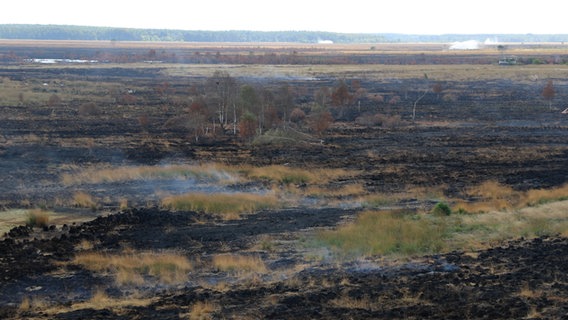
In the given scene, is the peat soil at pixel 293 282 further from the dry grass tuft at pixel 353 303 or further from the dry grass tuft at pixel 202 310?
the dry grass tuft at pixel 202 310

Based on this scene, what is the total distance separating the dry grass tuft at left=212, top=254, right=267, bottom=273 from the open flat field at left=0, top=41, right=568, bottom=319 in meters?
0.06

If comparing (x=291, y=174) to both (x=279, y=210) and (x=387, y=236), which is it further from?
(x=387, y=236)

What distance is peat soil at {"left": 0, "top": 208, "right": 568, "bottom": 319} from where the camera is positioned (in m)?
15.2

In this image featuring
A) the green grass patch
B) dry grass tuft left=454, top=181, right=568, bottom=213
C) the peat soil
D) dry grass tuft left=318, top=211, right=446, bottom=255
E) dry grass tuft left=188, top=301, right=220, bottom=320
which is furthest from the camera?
dry grass tuft left=454, top=181, right=568, bottom=213

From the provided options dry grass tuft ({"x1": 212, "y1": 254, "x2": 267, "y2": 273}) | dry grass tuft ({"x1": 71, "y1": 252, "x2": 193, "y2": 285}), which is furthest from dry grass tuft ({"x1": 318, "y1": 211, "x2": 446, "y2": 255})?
dry grass tuft ({"x1": 71, "y1": 252, "x2": 193, "y2": 285})

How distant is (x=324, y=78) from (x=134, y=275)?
7806 cm

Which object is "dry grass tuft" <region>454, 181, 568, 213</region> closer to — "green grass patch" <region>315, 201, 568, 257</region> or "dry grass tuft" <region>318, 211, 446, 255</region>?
"green grass patch" <region>315, 201, 568, 257</region>

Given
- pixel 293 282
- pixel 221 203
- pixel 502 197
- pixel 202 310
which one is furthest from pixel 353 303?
pixel 502 197

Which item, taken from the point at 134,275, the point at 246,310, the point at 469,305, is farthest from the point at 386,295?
the point at 134,275

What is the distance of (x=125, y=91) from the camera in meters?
75.2

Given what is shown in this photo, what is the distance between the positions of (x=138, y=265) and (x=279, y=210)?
894 cm

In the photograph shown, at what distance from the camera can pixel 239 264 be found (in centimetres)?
1905

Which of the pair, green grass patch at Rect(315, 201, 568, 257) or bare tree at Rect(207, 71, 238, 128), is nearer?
green grass patch at Rect(315, 201, 568, 257)

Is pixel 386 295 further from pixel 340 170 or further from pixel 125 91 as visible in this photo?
pixel 125 91
